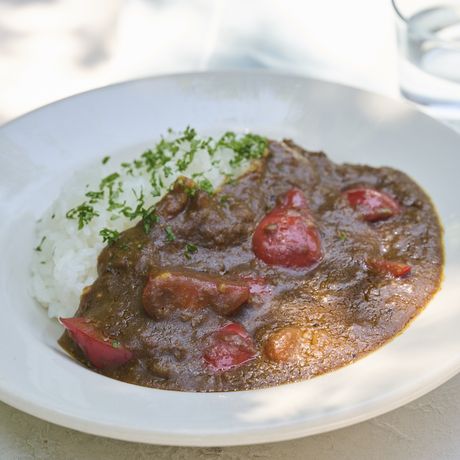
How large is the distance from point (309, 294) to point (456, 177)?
1.36 meters

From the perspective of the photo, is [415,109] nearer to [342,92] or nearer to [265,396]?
[342,92]

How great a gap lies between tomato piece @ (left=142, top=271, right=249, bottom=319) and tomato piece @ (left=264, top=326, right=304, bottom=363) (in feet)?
0.91

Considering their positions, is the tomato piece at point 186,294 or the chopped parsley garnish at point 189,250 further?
the chopped parsley garnish at point 189,250

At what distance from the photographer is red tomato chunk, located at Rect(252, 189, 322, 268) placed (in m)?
4.02

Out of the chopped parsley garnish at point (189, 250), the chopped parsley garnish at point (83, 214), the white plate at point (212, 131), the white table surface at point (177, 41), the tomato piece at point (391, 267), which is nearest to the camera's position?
the white plate at point (212, 131)

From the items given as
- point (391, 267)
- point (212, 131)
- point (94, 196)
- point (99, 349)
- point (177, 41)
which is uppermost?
point (177, 41)

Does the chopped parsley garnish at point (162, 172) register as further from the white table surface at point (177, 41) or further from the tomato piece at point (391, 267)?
the white table surface at point (177, 41)

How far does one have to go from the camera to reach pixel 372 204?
451 centimetres

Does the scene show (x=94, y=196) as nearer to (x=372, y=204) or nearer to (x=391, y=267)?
(x=372, y=204)

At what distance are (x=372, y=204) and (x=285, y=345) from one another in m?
1.39

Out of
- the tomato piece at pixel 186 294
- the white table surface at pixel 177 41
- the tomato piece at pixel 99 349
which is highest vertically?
the white table surface at pixel 177 41

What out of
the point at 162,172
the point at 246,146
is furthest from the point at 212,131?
the point at 162,172

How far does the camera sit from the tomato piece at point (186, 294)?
3613 mm

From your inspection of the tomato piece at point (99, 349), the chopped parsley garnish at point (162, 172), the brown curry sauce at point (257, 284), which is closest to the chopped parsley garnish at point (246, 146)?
the chopped parsley garnish at point (162, 172)
